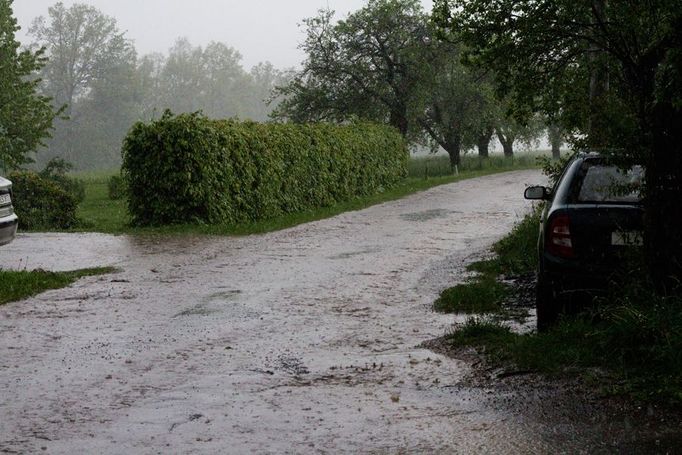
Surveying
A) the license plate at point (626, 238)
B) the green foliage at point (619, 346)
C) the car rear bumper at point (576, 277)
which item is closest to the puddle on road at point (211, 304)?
the green foliage at point (619, 346)

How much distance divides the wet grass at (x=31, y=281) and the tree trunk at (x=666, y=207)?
7.58m

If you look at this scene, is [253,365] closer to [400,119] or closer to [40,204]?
[40,204]

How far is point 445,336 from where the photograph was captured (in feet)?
28.5

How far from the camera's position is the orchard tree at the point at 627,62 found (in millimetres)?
7637

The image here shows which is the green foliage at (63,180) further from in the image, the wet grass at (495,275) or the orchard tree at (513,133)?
the orchard tree at (513,133)

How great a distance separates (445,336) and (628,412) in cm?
292

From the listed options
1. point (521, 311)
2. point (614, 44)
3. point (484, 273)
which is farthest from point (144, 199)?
point (614, 44)

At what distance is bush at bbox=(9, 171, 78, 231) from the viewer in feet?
75.1

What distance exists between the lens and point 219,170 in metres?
20.9

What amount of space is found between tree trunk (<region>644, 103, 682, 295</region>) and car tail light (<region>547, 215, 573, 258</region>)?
659 mm

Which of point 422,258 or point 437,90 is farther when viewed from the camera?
point 437,90

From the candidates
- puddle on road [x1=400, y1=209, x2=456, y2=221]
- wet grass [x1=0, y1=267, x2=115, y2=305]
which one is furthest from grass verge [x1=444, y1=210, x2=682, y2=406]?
puddle on road [x1=400, y1=209, x2=456, y2=221]

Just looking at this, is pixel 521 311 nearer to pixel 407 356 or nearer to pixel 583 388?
pixel 407 356

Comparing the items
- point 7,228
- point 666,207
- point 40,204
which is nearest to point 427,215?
point 40,204
